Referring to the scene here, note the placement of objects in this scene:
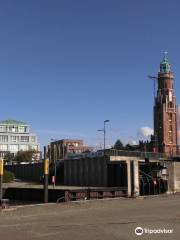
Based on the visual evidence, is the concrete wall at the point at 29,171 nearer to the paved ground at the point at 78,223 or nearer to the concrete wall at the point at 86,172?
the concrete wall at the point at 86,172

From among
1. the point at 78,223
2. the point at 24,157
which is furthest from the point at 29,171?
the point at 78,223

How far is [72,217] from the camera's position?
24.5m

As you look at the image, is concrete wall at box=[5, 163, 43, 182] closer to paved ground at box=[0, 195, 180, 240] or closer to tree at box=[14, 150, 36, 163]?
tree at box=[14, 150, 36, 163]

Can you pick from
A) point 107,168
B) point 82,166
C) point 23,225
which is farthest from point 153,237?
point 82,166

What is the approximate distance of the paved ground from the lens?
1762 cm

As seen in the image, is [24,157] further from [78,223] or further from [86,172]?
[78,223]

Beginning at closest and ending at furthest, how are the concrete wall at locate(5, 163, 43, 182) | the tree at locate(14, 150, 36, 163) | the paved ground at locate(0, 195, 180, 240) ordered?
the paved ground at locate(0, 195, 180, 240) < the concrete wall at locate(5, 163, 43, 182) < the tree at locate(14, 150, 36, 163)

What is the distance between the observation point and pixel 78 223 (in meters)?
21.6

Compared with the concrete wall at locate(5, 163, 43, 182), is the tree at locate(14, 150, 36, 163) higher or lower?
higher

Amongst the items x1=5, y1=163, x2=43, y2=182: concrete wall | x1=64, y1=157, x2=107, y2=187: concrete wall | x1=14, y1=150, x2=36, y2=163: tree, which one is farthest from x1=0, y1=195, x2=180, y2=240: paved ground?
x1=14, y1=150, x2=36, y2=163: tree

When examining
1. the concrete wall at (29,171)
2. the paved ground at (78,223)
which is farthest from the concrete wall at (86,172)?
the paved ground at (78,223)

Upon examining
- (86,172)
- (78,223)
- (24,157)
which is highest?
(24,157)

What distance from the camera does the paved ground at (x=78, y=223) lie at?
694 inches

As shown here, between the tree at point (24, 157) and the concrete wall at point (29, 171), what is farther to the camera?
the tree at point (24, 157)
